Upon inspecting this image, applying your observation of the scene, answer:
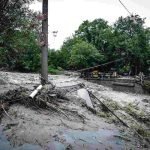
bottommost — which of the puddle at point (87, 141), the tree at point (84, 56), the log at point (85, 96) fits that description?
the puddle at point (87, 141)

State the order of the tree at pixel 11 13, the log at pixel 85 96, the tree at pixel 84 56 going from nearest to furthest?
the tree at pixel 11 13 < the log at pixel 85 96 < the tree at pixel 84 56

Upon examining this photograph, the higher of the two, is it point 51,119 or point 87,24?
point 87,24

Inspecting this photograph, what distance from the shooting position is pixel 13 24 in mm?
10297

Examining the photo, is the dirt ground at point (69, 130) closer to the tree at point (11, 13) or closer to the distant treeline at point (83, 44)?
the distant treeline at point (83, 44)

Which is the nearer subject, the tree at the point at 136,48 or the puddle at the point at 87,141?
the puddle at the point at 87,141

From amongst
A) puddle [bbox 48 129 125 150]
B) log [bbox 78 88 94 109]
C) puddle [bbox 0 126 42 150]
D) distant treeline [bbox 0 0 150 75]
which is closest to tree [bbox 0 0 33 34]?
distant treeline [bbox 0 0 150 75]

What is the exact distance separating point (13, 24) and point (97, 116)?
504 cm

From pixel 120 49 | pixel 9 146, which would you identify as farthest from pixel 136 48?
pixel 9 146

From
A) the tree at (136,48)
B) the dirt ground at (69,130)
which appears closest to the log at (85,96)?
the dirt ground at (69,130)

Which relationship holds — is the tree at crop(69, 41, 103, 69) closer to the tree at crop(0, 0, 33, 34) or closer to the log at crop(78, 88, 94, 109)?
the log at crop(78, 88, 94, 109)


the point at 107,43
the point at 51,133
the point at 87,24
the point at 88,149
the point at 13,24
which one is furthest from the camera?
the point at 87,24

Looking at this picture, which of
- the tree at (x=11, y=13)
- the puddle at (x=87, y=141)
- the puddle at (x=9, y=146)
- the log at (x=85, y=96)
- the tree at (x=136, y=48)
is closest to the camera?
the puddle at (x=9, y=146)

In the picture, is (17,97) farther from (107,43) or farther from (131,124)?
(107,43)

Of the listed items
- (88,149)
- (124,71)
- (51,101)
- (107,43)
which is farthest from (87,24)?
(88,149)
